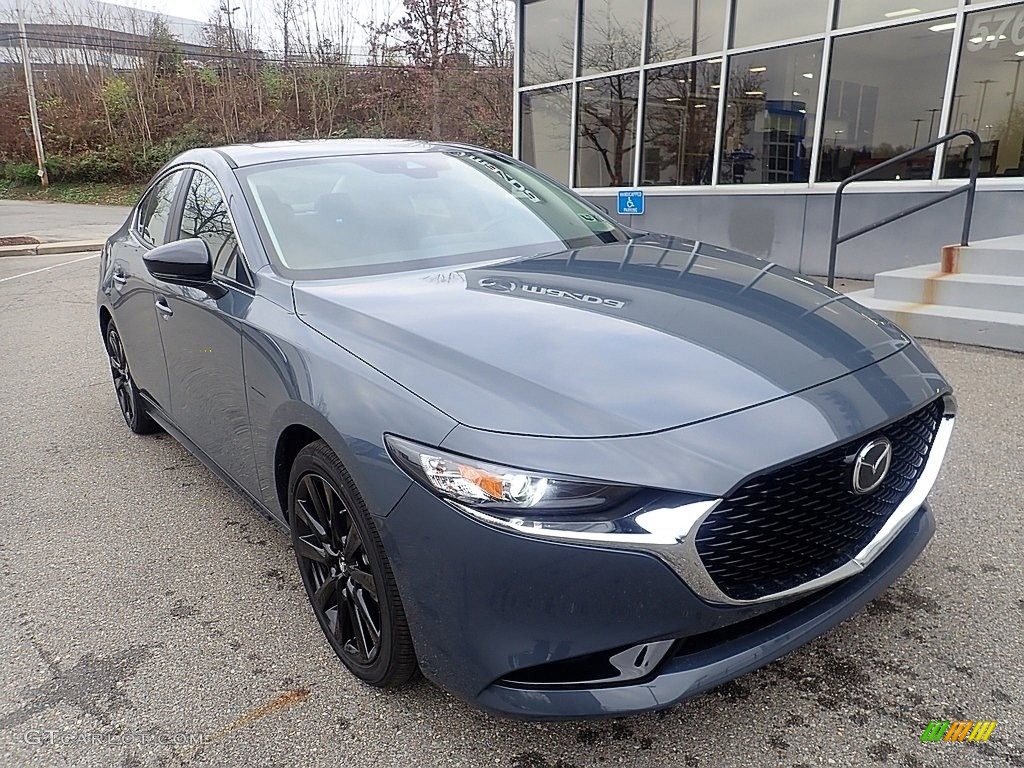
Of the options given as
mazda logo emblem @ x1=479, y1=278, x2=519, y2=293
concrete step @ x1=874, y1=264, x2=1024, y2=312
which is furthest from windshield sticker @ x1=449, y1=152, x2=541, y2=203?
concrete step @ x1=874, y1=264, x2=1024, y2=312

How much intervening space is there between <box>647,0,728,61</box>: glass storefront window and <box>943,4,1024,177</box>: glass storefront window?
3.13m

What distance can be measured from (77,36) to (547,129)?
3152cm

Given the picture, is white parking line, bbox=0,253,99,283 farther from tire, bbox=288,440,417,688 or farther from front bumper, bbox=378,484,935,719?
front bumper, bbox=378,484,935,719

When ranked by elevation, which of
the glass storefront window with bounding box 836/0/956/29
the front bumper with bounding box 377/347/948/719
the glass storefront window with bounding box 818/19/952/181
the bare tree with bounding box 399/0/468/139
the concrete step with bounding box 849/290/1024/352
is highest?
the bare tree with bounding box 399/0/468/139

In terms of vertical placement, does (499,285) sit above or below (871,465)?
above

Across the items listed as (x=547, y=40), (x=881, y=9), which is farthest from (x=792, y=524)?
(x=547, y=40)

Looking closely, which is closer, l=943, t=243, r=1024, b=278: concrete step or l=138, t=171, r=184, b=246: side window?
l=138, t=171, r=184, b=246: side window

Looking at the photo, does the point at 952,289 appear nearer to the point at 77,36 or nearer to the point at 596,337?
the point at 596,337

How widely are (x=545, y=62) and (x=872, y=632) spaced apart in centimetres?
1181

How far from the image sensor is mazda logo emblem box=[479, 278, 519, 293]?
2398mm

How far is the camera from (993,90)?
7961mm

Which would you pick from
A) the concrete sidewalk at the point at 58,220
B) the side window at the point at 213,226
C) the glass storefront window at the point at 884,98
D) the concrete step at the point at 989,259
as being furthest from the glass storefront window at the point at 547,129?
the concrete sidewalk at the point at 58,220

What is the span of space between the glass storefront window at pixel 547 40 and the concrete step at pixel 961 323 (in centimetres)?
772

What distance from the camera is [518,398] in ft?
5.70
